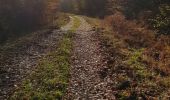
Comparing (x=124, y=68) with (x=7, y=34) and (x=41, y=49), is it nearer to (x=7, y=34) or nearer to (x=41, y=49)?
(x=41, y=49)

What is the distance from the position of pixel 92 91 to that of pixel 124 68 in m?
4.76

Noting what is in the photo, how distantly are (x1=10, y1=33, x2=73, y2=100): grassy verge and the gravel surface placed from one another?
67cm

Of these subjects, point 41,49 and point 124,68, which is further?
point 41,49

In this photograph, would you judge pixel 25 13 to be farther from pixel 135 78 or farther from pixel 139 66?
pixel 135 78

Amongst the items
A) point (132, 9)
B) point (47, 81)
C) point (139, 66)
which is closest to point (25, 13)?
point (132, 9)

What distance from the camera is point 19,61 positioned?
27.3 m

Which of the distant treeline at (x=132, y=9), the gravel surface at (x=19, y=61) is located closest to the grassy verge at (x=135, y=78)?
the gravel surface at (x=19, y=61)

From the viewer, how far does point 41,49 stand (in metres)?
33.1

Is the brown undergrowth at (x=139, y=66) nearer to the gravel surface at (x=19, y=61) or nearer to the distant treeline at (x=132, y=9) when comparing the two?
the gravel surface at (x=19, y=61)

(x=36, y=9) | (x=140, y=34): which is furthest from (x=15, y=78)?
(x=36, y=9)

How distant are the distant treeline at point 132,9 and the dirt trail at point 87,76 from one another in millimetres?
13752

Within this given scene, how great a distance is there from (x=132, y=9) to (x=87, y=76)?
55.4 m

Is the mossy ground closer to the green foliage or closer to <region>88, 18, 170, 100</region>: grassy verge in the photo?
<region>88, 18, 170, 100</region>: grassy verge

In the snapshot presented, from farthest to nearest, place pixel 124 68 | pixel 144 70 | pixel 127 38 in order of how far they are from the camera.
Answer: pixel 127 38 < pixel 124 68 < pixel 144 70
